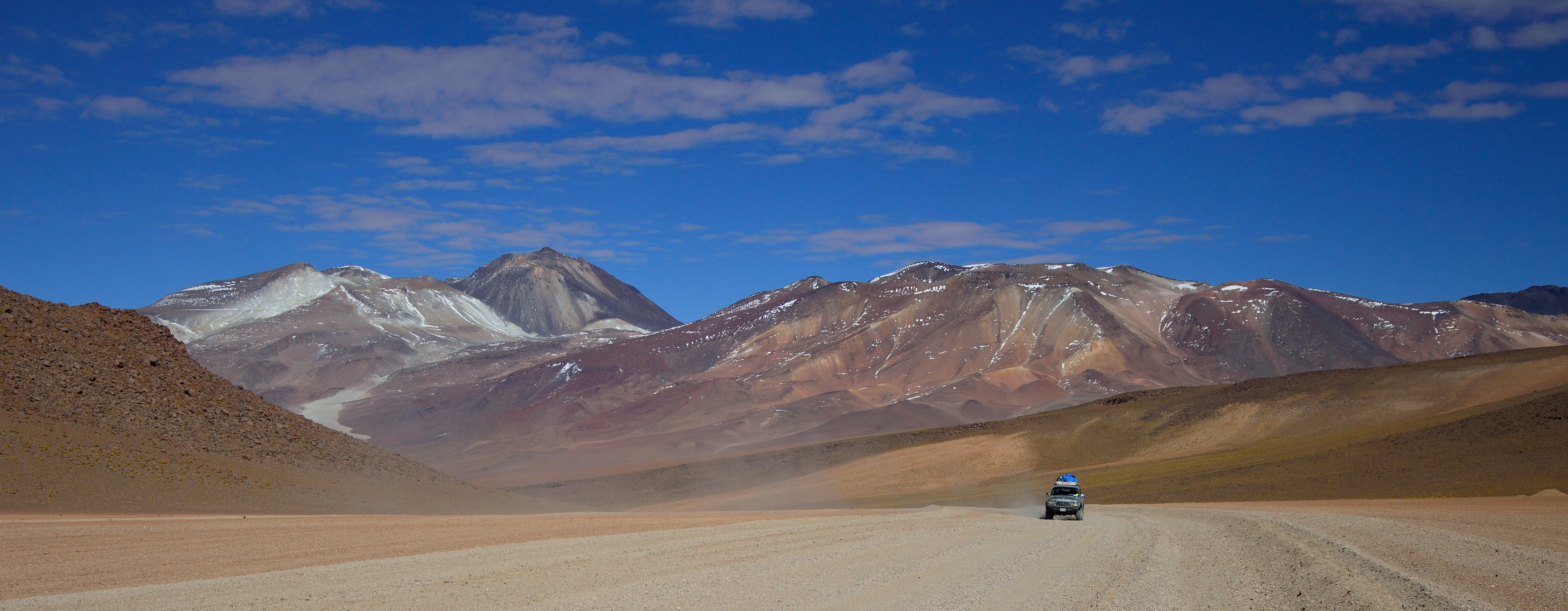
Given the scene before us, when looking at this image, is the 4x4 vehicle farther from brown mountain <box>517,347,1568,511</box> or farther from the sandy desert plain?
brown mountain <box>517,347,1568,511</box>

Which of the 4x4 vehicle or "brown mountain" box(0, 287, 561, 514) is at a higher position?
"brown mountain" box(0, 287, 561, 514)

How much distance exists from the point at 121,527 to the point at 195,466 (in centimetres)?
1300

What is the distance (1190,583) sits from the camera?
19406mm

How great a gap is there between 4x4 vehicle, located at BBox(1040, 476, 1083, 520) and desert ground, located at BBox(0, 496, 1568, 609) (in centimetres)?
121

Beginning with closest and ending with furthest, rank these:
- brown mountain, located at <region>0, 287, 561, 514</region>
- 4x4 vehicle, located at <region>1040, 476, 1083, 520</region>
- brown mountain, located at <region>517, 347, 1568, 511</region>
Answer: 4x4 vehicle, located at <region>1040, 476, 1083, 520</region> → brown mountain, located at <region>0, 287, 561, 514</region> → brown mountain, located at <region>517, 347, 1568, 511</region>

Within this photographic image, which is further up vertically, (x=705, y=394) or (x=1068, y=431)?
(x=705, y=394)

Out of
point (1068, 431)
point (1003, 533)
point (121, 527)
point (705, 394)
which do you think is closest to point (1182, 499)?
point (1003, 533)

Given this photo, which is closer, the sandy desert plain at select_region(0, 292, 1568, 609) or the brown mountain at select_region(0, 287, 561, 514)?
the sandy desert plain at select_region(0, 292, 1568, 609)

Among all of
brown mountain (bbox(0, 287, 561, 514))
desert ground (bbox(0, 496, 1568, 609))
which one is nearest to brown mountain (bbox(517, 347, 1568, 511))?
desert ground (bbox(0, 496, 1568, 609))

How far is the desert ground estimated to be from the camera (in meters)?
18.0

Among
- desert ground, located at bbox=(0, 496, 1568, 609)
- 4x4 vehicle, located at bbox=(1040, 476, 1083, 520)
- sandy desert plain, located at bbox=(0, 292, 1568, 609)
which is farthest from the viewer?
4x4 vehicle, located at bbox=(1040, 476, 1083, 520)

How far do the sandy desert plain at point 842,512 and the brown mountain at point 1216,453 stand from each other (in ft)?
1.16

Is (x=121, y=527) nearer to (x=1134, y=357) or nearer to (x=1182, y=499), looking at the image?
(x=1182, y=499)

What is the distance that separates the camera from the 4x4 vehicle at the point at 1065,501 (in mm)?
38562
